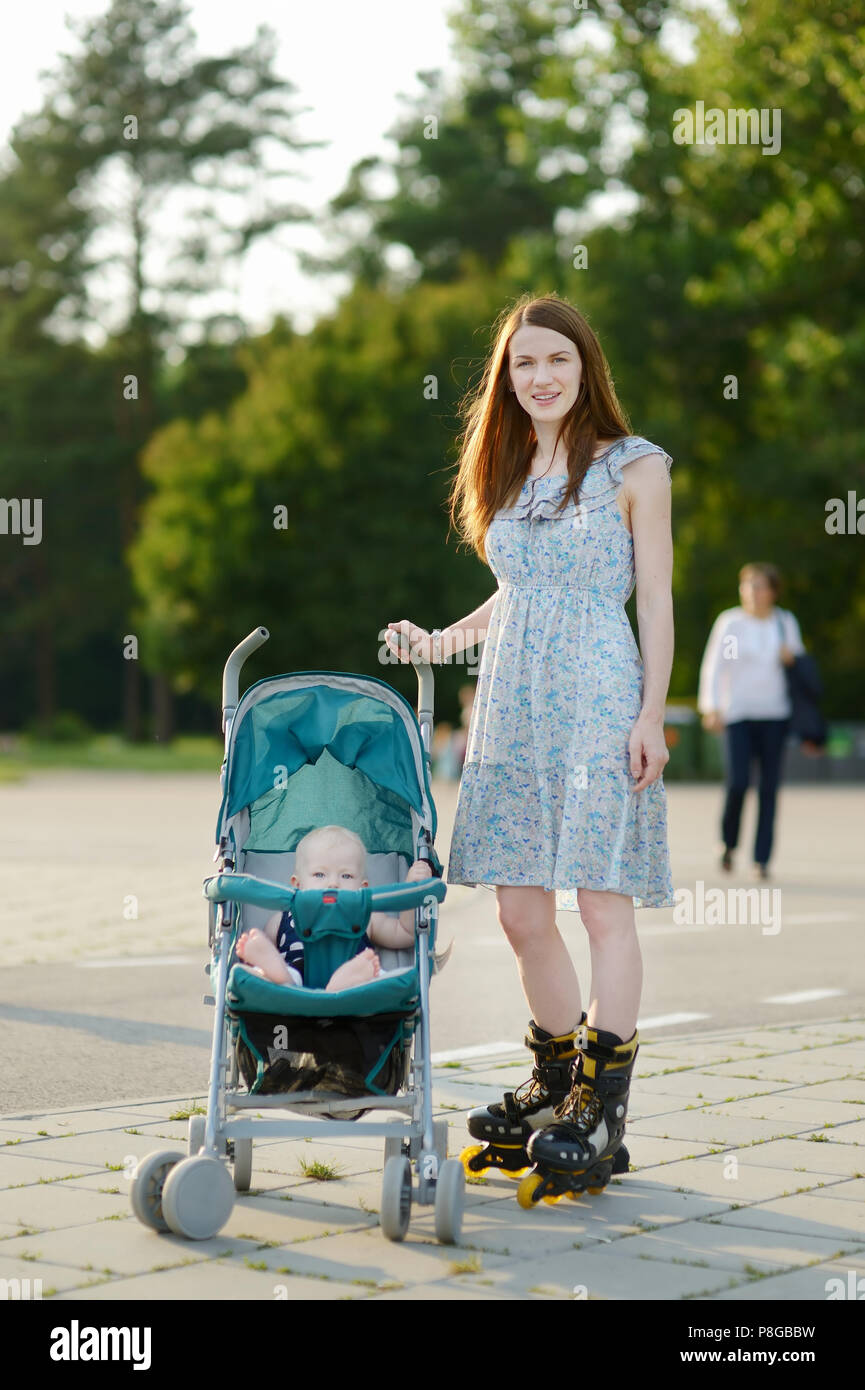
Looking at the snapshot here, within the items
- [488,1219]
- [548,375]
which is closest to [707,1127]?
[488,1219]

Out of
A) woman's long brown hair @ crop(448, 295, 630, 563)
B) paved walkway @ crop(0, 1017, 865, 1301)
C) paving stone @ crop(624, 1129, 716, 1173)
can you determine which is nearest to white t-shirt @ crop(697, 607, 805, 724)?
paved walkway @ crop(0, 1017, 865, 1301)

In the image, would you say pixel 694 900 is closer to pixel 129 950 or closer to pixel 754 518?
pixel 129 950

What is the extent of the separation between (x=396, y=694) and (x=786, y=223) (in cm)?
2938

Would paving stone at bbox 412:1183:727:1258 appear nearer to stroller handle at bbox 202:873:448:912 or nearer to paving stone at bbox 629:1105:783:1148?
paving stone at bbox 629:1105:783:1148

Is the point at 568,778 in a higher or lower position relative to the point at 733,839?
higher

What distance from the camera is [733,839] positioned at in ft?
→ 43.9

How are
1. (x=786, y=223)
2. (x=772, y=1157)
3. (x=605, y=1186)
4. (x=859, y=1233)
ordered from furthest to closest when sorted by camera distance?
1. (x=786, y=223)
2. (x=772, y=1157)
3. (x=605, y=1186)
4. (x=859, y=1233)

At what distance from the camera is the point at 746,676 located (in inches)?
520

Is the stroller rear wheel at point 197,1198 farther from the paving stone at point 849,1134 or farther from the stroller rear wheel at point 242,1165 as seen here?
the paving stone at point 849,1134

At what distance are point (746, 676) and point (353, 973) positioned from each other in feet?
29.8

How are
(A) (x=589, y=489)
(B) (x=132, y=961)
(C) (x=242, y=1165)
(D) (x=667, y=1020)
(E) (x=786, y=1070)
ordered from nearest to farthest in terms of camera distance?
(C) (x=242, y=1165) → (A) (x=589, y=489) → (E) (x=786, y=1070) → (D) (x=667, y=1020) → (B) (x=132, y=961)

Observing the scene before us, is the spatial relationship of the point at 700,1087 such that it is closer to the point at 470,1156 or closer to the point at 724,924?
the point at 470,1156
